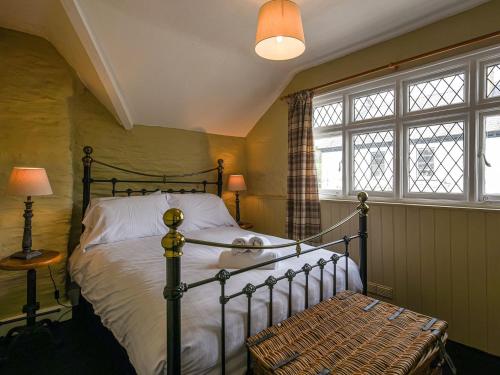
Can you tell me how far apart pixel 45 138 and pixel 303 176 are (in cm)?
231

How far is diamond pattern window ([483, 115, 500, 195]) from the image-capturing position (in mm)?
1869

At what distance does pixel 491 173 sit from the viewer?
1.89m

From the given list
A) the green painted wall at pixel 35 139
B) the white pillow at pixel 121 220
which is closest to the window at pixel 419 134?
the white pillow at pixel 121 220

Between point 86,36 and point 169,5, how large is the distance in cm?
65

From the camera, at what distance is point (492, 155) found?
6.22 feet

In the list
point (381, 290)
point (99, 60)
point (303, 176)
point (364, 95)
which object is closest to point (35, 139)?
point (99, 60)

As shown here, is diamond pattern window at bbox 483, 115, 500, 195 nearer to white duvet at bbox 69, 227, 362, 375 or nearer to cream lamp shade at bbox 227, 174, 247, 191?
white duvet at bbox 69, 227, 362, 375

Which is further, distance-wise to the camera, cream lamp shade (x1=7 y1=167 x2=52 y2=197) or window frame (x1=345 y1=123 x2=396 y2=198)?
Result: window frame (x1=345 y1=123 x2=396 y2=198)

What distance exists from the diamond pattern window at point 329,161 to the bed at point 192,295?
998 millimetres

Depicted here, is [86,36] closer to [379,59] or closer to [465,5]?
[379,59]

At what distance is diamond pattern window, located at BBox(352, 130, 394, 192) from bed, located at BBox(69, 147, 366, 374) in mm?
754

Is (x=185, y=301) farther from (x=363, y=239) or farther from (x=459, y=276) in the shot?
(x=459, y=276)

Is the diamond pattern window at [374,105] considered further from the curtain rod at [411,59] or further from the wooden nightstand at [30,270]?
the wooden nightstand at [30,270]

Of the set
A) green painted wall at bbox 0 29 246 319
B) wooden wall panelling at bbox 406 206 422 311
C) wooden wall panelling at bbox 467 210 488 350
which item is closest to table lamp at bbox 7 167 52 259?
green painted wall at bbox 0 29 246 319
